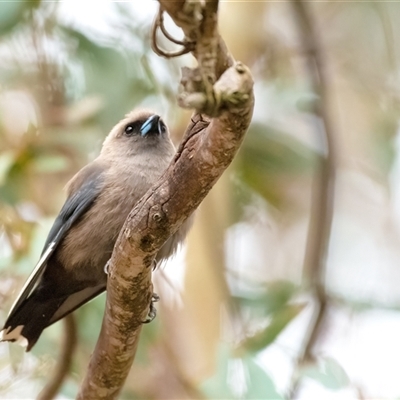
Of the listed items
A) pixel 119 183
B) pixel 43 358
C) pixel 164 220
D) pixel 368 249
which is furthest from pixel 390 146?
pixel 164 220

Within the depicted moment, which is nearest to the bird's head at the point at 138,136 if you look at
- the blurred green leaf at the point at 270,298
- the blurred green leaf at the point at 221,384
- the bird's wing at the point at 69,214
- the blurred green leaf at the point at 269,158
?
the bird's wing at the point at 69,214

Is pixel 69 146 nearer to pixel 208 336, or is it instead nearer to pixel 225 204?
pixel 225 204

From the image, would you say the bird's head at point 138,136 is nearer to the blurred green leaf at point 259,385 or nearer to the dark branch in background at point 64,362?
the dark branch in background at point 64,362

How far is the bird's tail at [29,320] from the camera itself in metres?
2.96

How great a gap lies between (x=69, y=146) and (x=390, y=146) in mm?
1775

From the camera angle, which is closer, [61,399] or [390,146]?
[61,399]

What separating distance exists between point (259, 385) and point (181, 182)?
4.24 ft

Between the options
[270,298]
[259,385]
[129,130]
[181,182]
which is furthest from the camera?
[270,298]

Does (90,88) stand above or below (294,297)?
above

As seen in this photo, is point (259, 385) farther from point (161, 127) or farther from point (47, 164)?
point (47, 164)

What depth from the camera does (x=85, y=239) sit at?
291 cm

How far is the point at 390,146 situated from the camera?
13.8 feet

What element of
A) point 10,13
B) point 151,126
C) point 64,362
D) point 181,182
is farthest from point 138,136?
point 181,182

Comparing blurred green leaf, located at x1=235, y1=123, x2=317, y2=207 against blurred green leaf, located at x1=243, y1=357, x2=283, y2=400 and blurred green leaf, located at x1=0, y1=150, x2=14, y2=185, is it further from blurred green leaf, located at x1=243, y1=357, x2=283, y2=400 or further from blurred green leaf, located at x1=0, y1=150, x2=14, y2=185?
blurred green leaf, located at x1=243, y1=357, x2=283, y2=400
